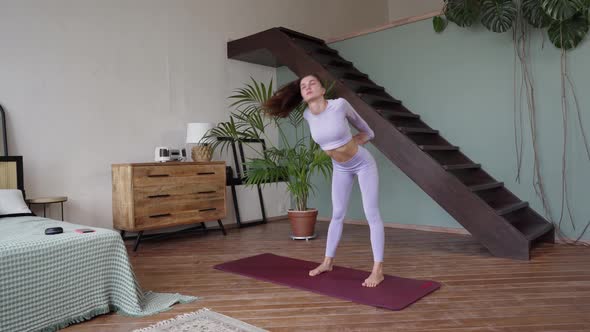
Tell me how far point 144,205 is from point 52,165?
3.05ft

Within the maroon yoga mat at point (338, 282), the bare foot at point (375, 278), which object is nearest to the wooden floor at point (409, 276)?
the maroon yoga mat at point (338, 282)

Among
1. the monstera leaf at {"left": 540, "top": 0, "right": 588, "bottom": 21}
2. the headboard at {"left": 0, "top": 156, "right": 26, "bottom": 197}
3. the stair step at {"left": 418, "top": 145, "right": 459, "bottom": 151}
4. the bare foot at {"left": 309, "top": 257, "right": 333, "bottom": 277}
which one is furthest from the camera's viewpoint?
the stair step at {"left": 418, "top": 145, "right": 459, "bottom": 151}

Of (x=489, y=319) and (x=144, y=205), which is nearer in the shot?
(x=489, y=319)

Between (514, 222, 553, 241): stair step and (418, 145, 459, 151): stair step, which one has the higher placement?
(418, 145, 459, 151): stair step

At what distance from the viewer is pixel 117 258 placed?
2.26 meters

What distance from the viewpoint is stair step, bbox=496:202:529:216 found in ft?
11.5

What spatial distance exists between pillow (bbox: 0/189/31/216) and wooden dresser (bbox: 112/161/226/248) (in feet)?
2.91

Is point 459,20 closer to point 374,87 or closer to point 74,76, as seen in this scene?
point 374,87

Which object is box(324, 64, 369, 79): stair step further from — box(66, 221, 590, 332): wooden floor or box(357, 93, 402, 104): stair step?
box(66, 221, 590, 332): wooden floor

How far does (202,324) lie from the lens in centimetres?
206

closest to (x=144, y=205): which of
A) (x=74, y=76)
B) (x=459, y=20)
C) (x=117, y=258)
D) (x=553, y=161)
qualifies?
(x=74, y=76)

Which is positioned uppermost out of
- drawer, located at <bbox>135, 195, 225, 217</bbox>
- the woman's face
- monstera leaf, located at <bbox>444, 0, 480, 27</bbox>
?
monstera leaf, located at <bbox>444, 0, 480, 27</bbox>

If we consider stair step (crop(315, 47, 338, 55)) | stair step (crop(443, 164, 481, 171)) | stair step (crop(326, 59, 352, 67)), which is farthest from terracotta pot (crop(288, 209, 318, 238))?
stair step (crop(315, 47, 338, 55))

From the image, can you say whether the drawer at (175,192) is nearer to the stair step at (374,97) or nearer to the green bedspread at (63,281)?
the green bedspread at (63,281)
